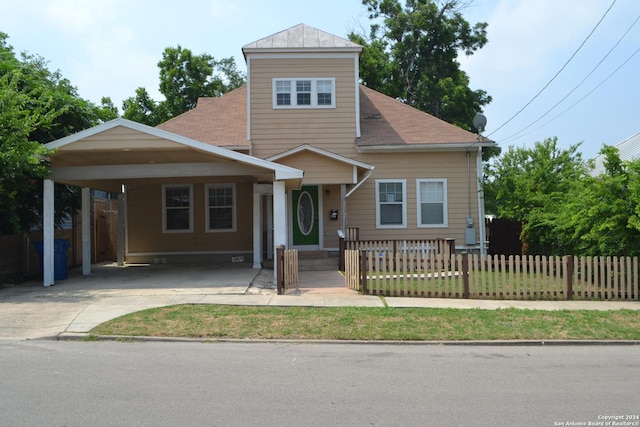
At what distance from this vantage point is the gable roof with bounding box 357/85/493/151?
17789mm

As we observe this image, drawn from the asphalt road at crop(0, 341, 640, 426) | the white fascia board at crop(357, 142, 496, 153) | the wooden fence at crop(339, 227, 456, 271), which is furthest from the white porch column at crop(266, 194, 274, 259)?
the asphalt road at crop(0, 341, 640, 426)

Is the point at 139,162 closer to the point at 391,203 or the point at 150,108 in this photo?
the point at 391,203

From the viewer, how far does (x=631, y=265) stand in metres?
11.9

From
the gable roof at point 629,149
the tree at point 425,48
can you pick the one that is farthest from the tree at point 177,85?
the gable roof at point 629,149

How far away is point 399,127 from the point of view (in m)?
18.9

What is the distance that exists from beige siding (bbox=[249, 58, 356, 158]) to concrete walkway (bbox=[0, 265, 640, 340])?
16.7 ft

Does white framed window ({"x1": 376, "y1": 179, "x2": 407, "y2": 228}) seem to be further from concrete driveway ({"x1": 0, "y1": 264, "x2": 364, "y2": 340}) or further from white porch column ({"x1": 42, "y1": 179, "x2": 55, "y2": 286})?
white porch column ({"x1": 42, "y1": 179, "x2": 55, "y2": 286})

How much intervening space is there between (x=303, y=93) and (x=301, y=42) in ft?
5.59

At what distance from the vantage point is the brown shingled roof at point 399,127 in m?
18.0

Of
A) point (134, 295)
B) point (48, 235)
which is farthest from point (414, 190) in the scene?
point (48, 235)

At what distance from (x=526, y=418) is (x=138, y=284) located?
412 inches

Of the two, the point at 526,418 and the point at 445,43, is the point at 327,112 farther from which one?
the point at 445,43

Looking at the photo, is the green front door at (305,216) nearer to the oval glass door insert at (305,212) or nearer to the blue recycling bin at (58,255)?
the oval glass door insert at (305,212)

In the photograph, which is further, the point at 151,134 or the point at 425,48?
the point at 425,48
